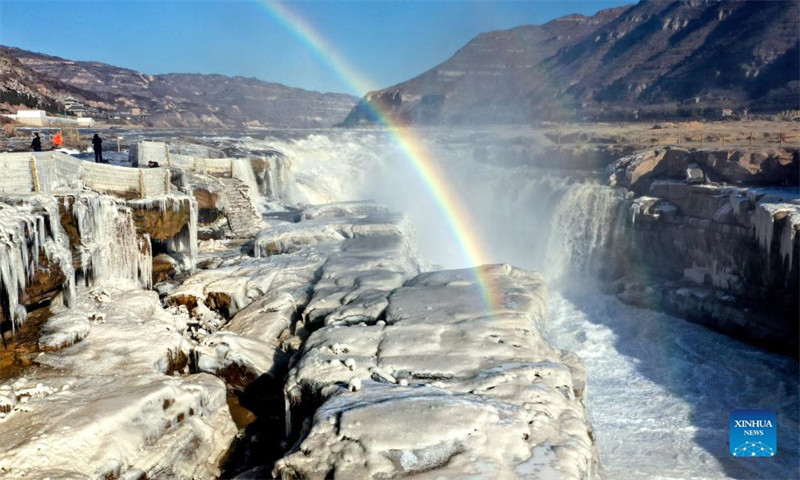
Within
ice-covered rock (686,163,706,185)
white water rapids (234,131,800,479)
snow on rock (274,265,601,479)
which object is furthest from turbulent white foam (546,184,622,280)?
snow on rock (274,265,601,479)

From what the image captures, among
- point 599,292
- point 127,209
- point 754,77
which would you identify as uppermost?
point 754,77

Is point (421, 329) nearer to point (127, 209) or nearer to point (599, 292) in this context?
point (127, 209)

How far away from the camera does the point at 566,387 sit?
5.95 m

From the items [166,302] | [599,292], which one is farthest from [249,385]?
[599,292]

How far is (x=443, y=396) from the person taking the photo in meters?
5.29

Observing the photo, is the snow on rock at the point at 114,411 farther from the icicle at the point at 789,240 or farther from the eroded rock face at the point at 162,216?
the icicle at the point at 789,240

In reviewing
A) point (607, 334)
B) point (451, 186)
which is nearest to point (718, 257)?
point (607, 334)

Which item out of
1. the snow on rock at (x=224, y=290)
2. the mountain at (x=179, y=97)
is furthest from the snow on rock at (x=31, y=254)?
the mountain at (x=179, y=97)

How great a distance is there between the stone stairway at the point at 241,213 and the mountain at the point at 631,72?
4625cm

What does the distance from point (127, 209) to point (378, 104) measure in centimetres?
11991

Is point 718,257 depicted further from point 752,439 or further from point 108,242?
point 108,242

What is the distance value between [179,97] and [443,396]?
177645mm

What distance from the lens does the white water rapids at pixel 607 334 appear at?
30.7 ft

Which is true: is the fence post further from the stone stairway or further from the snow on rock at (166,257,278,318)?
the stone stairway
